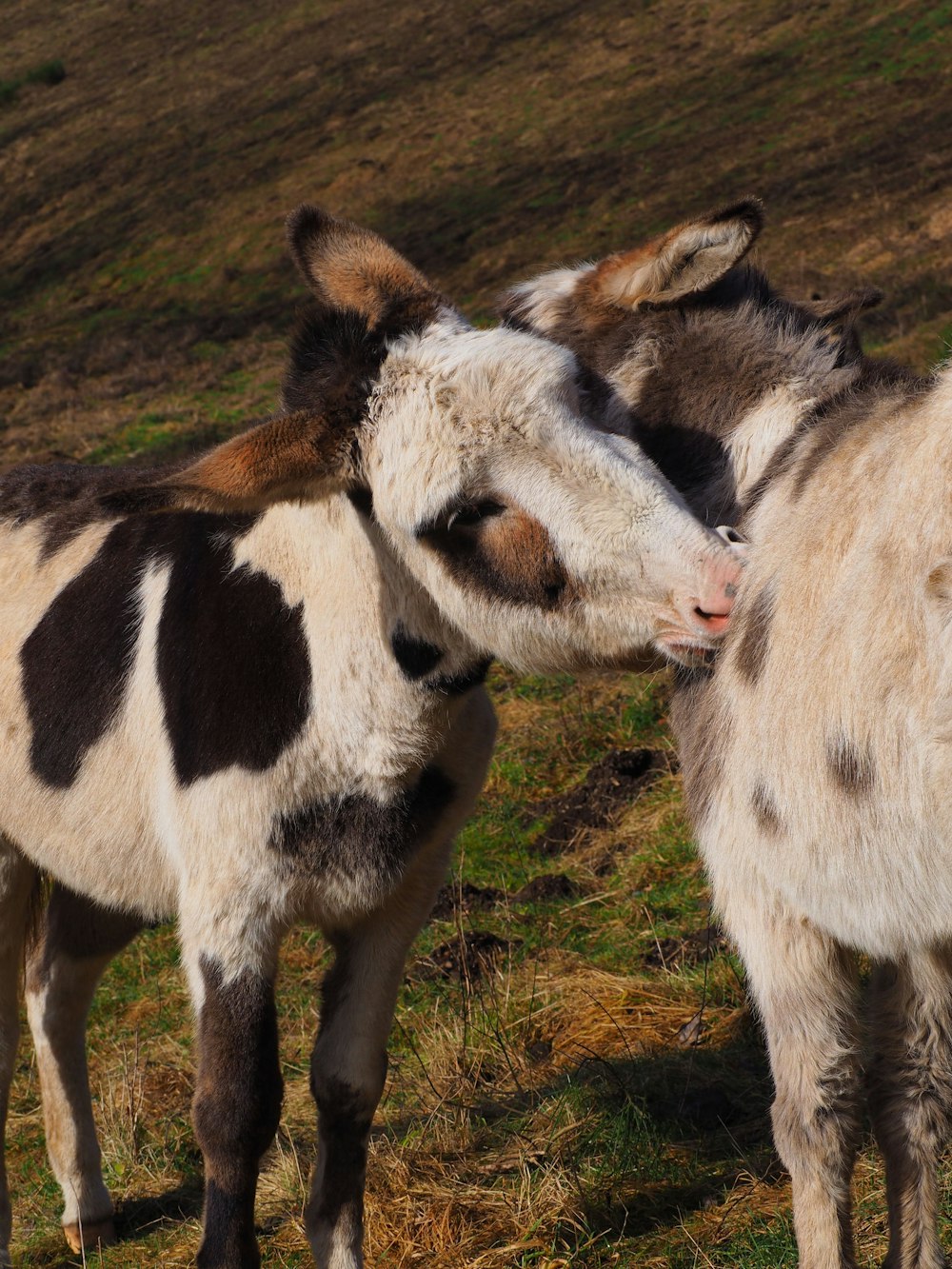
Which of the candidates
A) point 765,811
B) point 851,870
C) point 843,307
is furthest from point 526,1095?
point 843,307

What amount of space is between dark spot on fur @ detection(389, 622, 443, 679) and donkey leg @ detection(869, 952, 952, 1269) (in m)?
1.25

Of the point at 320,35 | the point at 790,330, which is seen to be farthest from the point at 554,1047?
the point at 320,35

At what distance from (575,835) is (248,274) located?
1009 inches

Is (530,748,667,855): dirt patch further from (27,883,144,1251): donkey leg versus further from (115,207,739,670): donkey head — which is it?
(115,207,739,670): donkey head

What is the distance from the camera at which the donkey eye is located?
9.28 ft

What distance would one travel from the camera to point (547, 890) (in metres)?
5.36

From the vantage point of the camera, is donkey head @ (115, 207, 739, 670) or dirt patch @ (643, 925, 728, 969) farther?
dirt patch @ (643, 925, 728, 969)

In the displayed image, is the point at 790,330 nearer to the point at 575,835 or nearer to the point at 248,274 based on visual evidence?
the point at 575,835

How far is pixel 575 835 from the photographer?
228 inches

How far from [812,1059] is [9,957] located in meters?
2.53

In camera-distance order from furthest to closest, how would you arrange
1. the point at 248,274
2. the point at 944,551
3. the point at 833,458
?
the point at 248,274 → the point at 833,458 → the point at 944,551

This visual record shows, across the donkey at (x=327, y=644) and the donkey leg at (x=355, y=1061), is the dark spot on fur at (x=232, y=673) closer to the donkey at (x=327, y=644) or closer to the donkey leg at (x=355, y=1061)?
the donkey at (x=327, y=644)

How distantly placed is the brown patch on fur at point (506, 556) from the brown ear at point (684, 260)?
0.79 meters

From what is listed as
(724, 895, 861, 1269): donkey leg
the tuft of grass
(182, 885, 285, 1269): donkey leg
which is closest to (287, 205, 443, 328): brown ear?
(182, 885, 285, 1269): donkey leg
